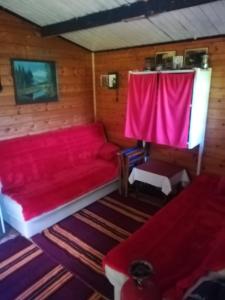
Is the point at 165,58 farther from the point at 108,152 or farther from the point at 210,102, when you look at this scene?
the point at 108,152

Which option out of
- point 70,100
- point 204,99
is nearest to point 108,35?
point 70,100

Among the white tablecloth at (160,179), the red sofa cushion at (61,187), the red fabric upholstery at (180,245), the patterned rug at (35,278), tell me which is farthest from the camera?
the white tablecloth at (160,179)

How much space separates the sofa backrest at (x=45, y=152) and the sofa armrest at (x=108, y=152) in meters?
0.08

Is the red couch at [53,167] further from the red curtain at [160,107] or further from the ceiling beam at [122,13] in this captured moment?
the ceiling beam at [122,13]

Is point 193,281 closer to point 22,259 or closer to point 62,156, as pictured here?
point 22,259

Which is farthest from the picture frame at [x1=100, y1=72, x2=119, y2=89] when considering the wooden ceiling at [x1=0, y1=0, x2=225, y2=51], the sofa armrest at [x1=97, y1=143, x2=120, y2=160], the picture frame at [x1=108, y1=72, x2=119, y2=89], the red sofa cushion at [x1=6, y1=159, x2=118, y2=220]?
the red sofa cushion at [x1=6, y1=159, x2=118, y2=220]

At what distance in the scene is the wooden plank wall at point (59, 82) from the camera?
2.90 metres

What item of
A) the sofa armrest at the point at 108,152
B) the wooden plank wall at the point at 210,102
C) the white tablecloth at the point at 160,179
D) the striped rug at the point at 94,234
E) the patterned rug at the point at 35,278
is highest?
the wooden plank wall at the point at 210,102

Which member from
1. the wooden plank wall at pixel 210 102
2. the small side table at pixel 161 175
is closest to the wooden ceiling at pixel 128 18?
the wooden plank wall at pixel 210 102

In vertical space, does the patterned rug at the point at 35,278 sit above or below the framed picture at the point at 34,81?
below

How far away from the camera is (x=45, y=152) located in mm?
3176

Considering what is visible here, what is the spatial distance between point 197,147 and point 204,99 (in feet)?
2.06

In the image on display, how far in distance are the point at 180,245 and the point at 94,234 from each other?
1.08 meters

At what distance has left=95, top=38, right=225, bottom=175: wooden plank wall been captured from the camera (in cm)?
281
